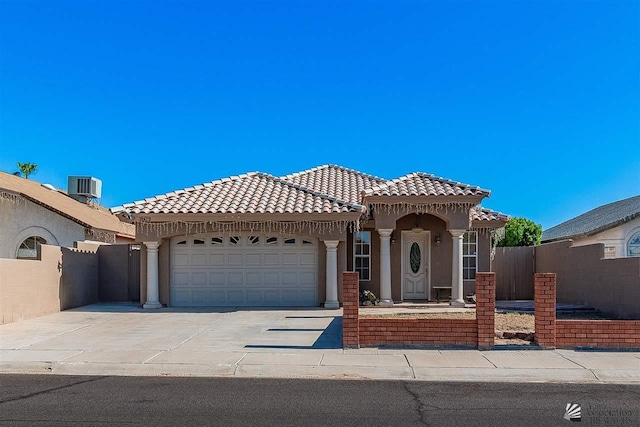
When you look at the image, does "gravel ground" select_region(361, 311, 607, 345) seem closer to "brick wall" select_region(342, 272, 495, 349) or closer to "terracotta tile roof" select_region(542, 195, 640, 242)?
"brick wall" select_region(342, 272, 495, 349)

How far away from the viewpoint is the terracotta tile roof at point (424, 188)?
17.3 m

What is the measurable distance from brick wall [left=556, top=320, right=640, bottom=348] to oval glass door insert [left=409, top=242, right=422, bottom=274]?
8.72 metres

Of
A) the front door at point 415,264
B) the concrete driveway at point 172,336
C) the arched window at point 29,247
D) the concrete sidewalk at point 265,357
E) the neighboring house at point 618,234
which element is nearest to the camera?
the concrete sidewalk at point 265,357

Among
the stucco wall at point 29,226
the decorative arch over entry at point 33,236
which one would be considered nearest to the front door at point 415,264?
the stucco wall at point 29,226

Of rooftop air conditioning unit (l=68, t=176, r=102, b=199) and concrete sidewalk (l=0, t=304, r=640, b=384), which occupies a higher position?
rooftop air conditioning unit (l=68, t=176, r=102, b=199)

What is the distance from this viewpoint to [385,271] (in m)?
17.5

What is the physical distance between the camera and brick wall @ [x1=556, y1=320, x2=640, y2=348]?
10.5 metres

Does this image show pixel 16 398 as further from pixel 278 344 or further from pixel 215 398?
pixel 278 344

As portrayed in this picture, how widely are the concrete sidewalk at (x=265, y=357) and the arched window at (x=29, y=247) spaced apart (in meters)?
9.09

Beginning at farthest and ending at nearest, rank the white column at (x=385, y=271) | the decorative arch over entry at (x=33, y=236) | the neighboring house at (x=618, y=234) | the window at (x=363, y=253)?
the neighboring house at (x=618, y=234)
the decorative arch over entry at (x=33, y=236)
the window at (x=363, y=253)
the white column at (x=385, y=271)

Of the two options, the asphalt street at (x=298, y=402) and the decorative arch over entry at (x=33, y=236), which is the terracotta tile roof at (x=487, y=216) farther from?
the decorative arch over entry at (x=33, y=236)

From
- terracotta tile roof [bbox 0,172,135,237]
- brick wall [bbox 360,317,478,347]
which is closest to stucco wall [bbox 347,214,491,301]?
brick wall [bbox 360,317,478,347]

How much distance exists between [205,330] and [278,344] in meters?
2.66

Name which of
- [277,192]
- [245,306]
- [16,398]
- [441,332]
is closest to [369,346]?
[441,332]
